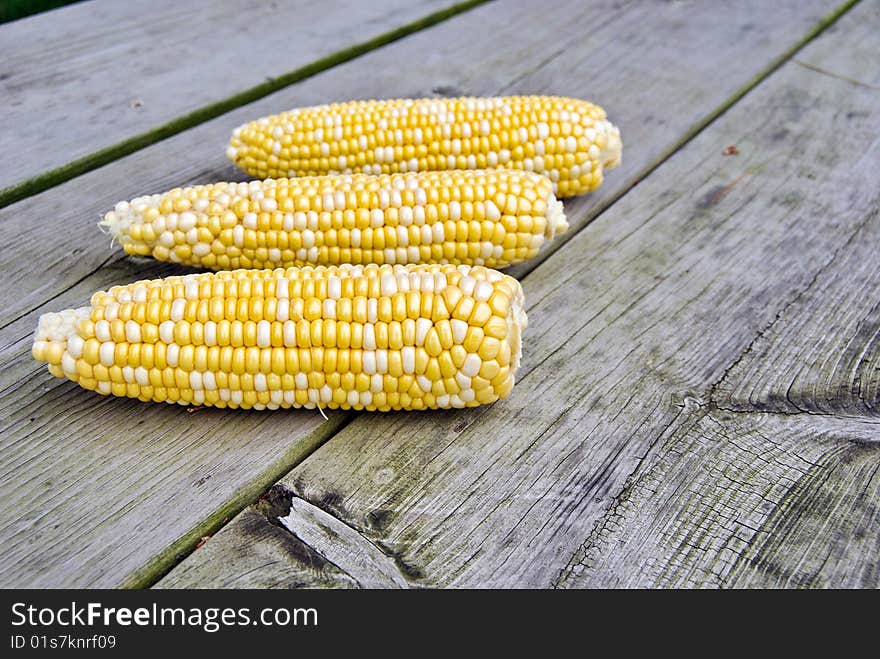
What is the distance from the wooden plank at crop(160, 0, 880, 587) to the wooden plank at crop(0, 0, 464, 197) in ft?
4.08

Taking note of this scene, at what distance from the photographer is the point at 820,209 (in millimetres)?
2070

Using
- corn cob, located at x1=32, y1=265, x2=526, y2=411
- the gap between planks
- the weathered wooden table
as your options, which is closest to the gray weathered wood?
the weathered wooden table

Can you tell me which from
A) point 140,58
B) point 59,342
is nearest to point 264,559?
point 59,342

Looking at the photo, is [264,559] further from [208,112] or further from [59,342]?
[208,112]

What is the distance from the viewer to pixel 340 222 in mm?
1713

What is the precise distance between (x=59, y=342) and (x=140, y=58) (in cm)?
154

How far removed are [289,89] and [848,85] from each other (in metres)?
1.75

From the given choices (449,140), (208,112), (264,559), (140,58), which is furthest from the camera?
(140,58)

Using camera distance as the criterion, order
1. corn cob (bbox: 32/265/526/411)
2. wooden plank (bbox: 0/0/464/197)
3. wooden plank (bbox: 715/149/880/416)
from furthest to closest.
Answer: wooden plank (bbox: 0/0/464/197), wooden plank (bbox: 715/149/880/416), corn cob (bbox: 32/265/526/411)

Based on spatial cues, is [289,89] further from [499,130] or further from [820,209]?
[820,209]

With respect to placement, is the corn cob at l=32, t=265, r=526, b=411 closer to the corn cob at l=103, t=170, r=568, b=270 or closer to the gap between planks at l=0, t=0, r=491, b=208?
the corn cob at l=103, t=170, r=568, b=270

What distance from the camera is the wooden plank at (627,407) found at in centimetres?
128

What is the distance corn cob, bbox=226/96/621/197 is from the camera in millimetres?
2023

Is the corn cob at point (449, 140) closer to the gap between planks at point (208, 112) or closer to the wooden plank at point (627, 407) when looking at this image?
the wooden plank at point (627, 407)
